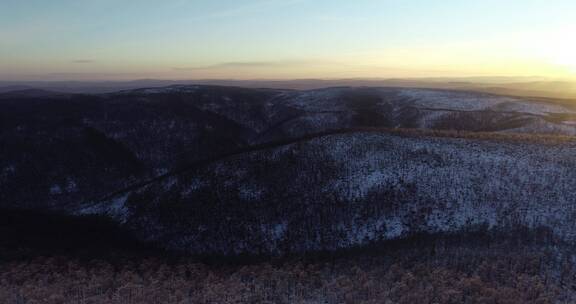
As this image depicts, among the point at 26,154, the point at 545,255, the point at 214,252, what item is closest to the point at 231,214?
the point at 214,252

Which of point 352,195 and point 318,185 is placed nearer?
point 352,195

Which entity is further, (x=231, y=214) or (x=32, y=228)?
(x=32, y=228)

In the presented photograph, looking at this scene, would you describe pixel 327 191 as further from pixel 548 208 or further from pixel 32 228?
pixel 32 228

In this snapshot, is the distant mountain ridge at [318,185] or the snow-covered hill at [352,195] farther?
the distant mountain ridge at [318,185]

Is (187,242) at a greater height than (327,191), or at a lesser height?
lesser

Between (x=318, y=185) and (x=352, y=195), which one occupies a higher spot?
(x=318, y=185)

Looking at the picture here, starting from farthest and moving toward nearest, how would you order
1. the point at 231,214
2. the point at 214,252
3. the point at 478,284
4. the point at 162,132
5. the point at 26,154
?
the point at 162,132
the point at 26,154
the point at 231,214
the point at 214,252
the point at 478,284

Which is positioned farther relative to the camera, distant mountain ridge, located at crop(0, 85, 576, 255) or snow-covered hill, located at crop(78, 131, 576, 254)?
distant mountain ridge, located at crop(0, 85, 576, 255)

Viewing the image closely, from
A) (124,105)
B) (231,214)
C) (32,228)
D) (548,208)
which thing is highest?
(124,105)

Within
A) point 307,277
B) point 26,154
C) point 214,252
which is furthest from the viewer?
point 26,154
